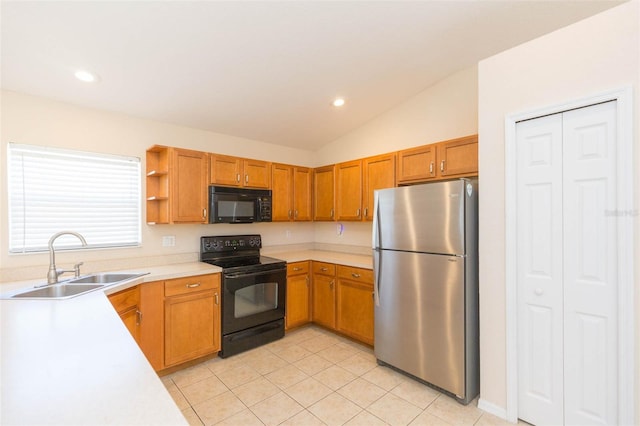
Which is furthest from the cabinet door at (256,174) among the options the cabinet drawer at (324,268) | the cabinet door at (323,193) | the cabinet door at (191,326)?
the cabinet door at (191,326)

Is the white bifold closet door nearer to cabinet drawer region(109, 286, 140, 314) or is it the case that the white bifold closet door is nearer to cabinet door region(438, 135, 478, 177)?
cabinet door region(438, 135, 478, 177)

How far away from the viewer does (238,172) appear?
10.9 ft

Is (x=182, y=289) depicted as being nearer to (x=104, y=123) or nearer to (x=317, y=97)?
(x=104, y=123)

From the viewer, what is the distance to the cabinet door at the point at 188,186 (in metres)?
2.87

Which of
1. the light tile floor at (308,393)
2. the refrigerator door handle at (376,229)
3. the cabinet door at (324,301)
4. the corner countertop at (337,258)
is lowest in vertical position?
the light tile floor at (308,393)

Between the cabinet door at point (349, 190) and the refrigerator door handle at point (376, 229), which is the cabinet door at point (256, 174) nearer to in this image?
the cabinet door at point (349, 190)

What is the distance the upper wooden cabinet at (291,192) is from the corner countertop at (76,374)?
7.71 feet

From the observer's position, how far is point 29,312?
1585mm

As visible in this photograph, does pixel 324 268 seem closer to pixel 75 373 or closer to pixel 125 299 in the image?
pixel 125 299

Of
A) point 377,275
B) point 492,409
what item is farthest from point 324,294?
point 492,409

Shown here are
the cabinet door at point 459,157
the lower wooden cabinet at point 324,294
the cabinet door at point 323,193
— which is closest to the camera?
the cabinet door at point 459,157

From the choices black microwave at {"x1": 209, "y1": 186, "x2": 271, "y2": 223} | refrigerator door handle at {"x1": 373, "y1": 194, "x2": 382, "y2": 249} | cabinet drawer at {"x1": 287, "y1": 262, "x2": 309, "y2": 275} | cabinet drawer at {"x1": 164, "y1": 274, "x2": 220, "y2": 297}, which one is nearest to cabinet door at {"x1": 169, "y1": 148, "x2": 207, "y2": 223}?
black microwave at {"x1": 209, "y1": 186, "x2": 271, "y2": 223}

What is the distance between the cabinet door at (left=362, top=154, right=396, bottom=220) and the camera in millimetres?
3189

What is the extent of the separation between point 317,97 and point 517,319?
2595 millimetres
